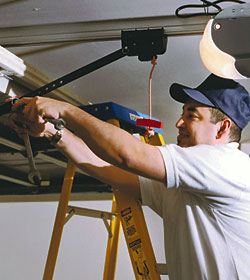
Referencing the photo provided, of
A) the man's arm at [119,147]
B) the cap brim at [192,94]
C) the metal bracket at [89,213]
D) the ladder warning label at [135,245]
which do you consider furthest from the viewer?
the metal bracket at [89,213]

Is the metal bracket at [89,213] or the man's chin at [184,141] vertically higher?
the man's chin at [184,141]

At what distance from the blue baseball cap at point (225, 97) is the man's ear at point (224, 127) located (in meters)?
0.02

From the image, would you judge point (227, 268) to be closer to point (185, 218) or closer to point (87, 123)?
point (185, 218)

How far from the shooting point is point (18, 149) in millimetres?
3666

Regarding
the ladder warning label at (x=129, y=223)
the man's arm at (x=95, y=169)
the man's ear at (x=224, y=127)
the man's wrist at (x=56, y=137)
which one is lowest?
the ladder warning label at (x=129, y=223)

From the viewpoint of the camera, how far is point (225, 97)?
1.70 meters

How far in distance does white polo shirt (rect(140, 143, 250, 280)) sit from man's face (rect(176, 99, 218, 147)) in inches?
4.2

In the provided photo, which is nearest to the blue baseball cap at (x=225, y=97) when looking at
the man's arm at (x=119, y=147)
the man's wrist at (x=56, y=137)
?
the man's arm at (x=119, y=147)

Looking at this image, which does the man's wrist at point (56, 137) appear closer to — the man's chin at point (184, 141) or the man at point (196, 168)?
the man at point (196, 168)

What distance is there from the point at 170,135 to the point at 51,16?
2.61 meters

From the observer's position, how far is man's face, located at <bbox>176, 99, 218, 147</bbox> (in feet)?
5.57

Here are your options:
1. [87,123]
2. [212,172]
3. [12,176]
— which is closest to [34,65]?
[87,123]

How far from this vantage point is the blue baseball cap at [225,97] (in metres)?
1.70

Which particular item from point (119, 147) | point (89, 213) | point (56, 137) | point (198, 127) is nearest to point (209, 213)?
point (198, 127)
